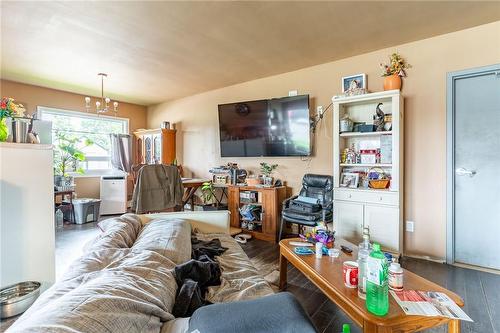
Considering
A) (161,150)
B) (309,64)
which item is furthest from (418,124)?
(161,150)

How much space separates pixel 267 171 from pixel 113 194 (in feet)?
10.7

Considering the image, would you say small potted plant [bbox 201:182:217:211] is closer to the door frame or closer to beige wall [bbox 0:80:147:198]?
beige wall [bbox 0:80:147:198]

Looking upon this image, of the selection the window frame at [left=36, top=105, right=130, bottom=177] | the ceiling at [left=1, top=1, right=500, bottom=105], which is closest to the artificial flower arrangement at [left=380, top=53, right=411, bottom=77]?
the ceiling at [left=1, top=1, right=500, bottom=105]

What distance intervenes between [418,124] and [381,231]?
4.18 ft

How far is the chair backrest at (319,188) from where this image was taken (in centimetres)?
329

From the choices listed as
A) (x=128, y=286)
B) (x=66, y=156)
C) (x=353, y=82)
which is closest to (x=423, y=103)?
(x=353, y=82)

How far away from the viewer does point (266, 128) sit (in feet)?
13.1

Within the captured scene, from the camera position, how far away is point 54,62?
353 centimetres

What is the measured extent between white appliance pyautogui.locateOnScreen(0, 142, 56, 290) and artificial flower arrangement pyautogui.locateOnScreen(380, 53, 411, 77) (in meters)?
3.46

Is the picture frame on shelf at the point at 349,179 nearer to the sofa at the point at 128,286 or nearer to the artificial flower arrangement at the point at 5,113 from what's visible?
the sofa at the point at 128,286

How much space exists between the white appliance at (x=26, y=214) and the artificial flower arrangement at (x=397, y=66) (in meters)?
3.46

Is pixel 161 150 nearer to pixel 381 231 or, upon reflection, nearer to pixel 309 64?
pixel 309 64

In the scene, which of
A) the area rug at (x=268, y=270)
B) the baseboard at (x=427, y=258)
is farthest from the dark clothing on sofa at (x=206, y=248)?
the baseboard at (x=427, y=258)

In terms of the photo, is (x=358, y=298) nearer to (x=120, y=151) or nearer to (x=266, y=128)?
(x=266, y=128)
